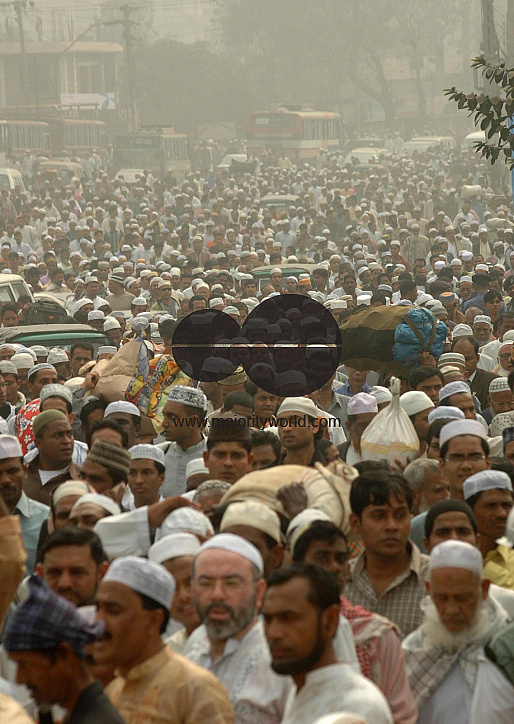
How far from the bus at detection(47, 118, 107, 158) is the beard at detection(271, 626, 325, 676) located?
5169 centimetres

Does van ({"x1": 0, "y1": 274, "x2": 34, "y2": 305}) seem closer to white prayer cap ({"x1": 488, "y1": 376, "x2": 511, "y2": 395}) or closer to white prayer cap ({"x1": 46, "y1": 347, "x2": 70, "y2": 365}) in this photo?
white prayer cap ({"x1": 46, "y1": 347, "x2": 70, "y2": 365})

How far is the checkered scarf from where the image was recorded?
13.4ft

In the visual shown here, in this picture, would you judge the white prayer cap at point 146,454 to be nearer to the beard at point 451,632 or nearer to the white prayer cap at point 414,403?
the white prayer cap at point 414,403

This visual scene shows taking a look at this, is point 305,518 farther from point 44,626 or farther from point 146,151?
point 146,151

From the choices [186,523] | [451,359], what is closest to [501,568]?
[186,523]

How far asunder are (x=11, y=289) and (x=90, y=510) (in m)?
10.5

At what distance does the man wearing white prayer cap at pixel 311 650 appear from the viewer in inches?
130

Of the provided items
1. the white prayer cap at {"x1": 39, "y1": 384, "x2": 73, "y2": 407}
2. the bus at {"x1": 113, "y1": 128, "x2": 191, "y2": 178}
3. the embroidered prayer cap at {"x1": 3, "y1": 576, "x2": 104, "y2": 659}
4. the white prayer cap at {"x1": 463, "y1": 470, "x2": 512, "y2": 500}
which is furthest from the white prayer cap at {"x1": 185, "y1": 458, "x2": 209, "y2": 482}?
the bus at {"x1": 113, "y1": 128, "x2": 191, "y2": 178}

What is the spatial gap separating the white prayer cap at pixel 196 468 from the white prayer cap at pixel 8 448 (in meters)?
0.90

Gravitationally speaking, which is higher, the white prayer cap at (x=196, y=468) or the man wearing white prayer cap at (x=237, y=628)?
the man wearing white prayer cap at (x=237, y=628)

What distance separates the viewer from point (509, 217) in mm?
28531

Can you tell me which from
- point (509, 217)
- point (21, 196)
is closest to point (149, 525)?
point (509, 217)

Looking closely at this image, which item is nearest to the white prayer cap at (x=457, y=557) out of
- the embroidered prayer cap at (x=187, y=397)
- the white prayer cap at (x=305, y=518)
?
the white prayer cap at (x=305, y=518)

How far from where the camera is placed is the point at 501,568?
476 centimetres
